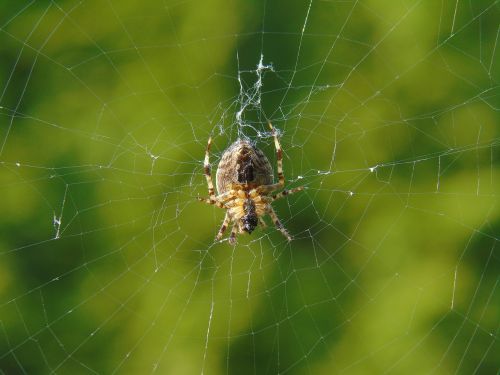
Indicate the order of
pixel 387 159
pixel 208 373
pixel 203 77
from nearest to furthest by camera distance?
pixel 208 373 < pixel 387 159 < pixel 203 77

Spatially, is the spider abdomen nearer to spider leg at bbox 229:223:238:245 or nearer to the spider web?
spider leg at bbox 229:223:238:245

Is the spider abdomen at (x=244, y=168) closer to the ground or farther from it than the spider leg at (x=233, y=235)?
farther from it

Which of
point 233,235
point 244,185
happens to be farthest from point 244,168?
point 233,235

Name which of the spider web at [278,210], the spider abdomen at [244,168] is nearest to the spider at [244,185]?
the spider abdomen at [244,168]

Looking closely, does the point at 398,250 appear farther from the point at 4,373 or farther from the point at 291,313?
the point at 4,373

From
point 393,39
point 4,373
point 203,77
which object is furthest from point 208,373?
point 393,39

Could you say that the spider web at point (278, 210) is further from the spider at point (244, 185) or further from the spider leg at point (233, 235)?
the spider at point (244, 185)
